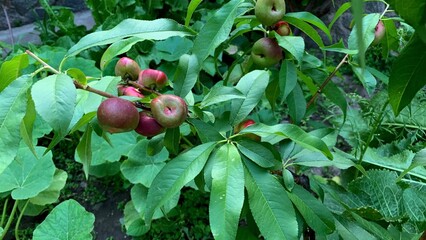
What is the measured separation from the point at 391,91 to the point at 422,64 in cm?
6

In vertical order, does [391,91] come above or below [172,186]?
above

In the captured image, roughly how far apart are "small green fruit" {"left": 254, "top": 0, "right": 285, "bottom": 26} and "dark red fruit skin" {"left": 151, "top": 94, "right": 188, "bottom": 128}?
23 cm

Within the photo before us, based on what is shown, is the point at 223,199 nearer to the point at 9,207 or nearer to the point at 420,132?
the point at 420,132

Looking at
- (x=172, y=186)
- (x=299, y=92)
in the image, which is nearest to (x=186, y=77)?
(x=172, y=186)

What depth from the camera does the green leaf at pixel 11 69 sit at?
0.71 m

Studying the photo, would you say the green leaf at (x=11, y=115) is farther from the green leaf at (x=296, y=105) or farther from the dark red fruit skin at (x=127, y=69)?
the green leaf at (x=296, y=105)

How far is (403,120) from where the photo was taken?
1.64 m

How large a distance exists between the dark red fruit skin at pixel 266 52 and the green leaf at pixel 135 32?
0.59 feet

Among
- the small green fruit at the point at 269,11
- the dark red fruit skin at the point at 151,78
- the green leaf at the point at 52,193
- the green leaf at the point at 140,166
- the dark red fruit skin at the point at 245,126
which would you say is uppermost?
the small green fruit at the point at 269,11

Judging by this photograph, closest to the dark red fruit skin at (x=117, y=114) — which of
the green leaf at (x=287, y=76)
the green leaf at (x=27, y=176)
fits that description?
the green leaf at (x=287, y=76)

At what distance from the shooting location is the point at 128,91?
0.83 meters

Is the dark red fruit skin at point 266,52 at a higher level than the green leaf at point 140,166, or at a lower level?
higher

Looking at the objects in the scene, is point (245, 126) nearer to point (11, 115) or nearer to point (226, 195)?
point (226, 195)

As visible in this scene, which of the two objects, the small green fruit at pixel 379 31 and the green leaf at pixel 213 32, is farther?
the small green fruit at pixel 379 31
